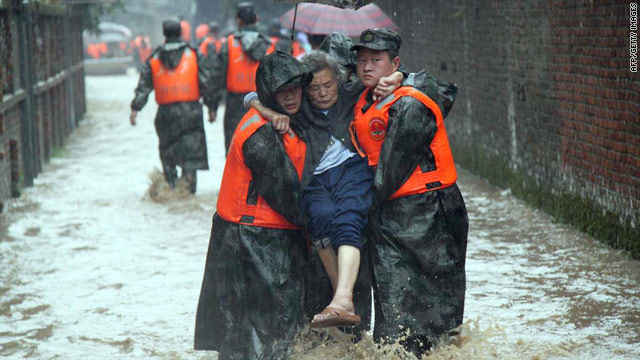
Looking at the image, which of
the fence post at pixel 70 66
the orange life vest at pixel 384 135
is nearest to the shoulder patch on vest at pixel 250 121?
the orange life vest at pixel 384 135

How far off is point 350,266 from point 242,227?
56cm

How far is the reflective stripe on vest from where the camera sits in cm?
1061

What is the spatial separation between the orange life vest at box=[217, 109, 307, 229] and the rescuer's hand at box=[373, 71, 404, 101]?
420 millimetres

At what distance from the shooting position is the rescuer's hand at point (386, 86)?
4559 mm

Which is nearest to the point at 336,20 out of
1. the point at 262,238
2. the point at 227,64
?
the point at 227,64

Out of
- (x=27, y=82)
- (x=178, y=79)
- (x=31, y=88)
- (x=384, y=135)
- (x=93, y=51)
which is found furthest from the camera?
(x=93, y=51)

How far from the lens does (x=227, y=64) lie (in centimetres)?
1066

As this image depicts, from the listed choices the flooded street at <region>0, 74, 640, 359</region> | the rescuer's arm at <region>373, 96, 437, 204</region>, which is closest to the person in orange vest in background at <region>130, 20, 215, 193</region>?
the flooded street at <region>0, 74, 640, 359</region>

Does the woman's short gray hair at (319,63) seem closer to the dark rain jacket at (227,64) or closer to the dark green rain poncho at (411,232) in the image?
the dark green rain poncho at (411,232)

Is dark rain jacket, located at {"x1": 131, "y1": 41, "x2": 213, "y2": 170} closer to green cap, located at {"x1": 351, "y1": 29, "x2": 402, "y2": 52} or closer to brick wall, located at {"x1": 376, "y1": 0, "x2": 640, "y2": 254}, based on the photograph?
brick wall, located at {"x1": 376, "y1": 0, "x2": 640, "y2": 254}

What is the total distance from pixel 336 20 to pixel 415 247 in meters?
5.41

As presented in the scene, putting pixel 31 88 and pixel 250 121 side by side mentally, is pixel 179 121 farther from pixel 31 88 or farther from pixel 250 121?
pixel 250 121

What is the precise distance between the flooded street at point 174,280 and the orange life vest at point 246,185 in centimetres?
74

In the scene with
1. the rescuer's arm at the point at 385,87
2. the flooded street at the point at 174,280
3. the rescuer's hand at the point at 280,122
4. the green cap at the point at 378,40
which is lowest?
the flooded street at the point at 174,280
